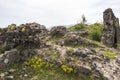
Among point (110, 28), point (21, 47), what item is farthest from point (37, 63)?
point (110, 28)

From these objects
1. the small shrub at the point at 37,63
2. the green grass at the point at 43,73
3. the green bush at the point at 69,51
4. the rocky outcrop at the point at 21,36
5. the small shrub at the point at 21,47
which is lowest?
the green grass at the point at 43,73

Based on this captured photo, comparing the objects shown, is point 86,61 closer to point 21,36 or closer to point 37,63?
point 37,63

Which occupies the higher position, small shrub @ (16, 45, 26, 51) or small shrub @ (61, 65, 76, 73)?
small shrub @ (16, 45, 26, 51)

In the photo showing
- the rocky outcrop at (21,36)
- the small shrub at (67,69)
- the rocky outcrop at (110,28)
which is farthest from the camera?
the rocky outcrop at (110,28)

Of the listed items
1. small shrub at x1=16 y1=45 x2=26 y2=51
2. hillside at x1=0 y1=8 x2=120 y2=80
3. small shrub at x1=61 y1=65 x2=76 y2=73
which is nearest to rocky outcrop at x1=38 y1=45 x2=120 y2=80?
hillside at x1=0 y1=8 x2=120 y2=80

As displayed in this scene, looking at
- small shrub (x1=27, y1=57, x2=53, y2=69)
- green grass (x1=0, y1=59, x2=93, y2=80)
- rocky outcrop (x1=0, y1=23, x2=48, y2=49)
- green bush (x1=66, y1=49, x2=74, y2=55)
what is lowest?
green grass (x1=0, y1=59, x2=93, y2=80)

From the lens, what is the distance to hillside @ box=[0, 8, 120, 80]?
25938 millimetres

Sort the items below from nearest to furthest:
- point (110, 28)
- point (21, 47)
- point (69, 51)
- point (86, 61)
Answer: point (86, 61), point (69, 51), point (21, 47), point (110, 28)

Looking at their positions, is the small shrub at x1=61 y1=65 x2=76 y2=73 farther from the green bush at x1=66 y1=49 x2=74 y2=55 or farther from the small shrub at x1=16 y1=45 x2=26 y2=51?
the small shrub at x1=16 y1=45 x2=26 y2=51

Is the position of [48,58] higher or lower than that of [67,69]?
higher

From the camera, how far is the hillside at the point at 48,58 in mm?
25938

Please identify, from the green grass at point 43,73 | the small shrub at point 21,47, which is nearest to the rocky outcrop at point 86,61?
the green grass at point 43,73

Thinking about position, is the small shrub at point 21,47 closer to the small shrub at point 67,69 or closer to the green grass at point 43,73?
the green grass at point 43,73

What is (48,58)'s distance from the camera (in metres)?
28.3
